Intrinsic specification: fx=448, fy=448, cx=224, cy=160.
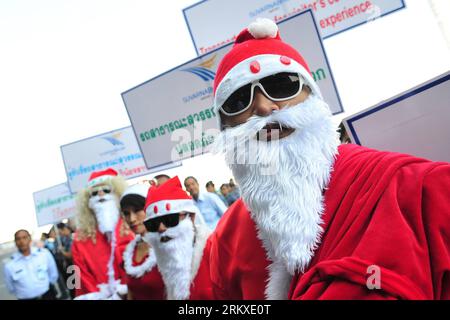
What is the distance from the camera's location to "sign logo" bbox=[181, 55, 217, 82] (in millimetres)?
4469

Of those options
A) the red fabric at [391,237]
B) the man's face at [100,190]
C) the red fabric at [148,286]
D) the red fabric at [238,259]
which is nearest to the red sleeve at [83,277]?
the man's face at [100,190]

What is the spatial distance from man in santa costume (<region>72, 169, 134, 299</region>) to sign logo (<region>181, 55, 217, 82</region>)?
158 cm

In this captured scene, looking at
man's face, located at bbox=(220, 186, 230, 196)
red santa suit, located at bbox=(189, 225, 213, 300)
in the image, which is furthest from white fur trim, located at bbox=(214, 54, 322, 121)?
man's face, located at bbox=(220, 186, 230, 196)

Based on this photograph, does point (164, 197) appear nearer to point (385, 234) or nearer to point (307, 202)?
point (307, 202)

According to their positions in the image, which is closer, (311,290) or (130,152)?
(311,290)

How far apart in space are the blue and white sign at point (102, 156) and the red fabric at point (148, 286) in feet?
16.4

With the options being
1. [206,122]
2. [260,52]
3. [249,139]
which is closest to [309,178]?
[249,139]

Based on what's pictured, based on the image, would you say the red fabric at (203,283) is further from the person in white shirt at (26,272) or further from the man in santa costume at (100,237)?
the person in white shirt at (26,272)

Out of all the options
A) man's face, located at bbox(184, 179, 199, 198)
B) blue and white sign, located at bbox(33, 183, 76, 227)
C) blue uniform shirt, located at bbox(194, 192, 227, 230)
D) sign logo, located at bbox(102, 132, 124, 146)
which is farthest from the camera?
blue and white sign, located at bbox(33, 183, 76, 227)

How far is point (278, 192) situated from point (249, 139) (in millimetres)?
219

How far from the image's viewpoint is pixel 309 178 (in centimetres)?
158

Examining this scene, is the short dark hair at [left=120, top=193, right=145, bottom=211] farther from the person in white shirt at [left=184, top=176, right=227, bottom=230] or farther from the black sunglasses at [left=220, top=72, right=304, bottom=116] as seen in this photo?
the black sunglasses at [left=220, top=72, right=304, bottom=116]

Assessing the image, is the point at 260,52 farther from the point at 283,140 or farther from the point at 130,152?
the point at 130,152

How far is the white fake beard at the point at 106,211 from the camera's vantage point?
4.72m
